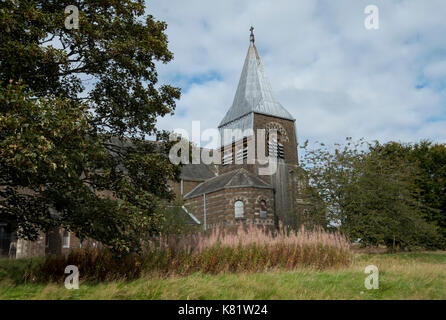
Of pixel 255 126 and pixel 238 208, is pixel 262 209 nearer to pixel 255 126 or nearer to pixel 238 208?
pixel 238 208

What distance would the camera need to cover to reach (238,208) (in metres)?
32.6

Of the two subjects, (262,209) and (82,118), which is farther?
(262,209)

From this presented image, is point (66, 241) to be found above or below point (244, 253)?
below

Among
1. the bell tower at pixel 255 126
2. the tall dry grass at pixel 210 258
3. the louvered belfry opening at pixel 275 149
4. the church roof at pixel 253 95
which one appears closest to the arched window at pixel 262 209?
the bell tower at pixel 255 126

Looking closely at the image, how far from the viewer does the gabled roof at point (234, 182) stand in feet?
108

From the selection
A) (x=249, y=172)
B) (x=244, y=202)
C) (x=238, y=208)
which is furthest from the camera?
(x=249, y=172)

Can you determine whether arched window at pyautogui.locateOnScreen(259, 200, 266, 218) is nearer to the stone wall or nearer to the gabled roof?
the stone wall

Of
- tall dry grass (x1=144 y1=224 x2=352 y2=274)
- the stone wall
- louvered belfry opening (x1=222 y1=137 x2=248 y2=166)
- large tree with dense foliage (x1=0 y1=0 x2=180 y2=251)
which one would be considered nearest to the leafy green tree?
the stone wall

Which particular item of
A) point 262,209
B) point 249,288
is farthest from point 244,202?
point 249,288

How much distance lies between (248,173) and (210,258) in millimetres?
24191

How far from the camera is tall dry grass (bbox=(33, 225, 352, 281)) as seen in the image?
33.1 ft

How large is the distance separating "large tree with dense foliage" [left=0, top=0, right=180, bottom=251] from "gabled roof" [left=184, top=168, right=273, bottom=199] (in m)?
21.2
